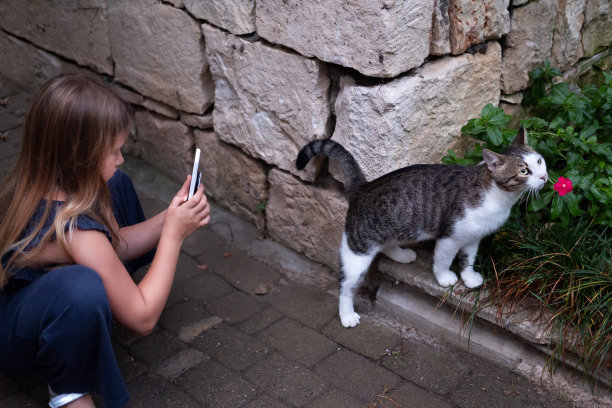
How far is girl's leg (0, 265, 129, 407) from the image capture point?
195 cm

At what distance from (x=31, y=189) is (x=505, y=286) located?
75.9 inches

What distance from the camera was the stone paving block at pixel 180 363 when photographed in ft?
8.03

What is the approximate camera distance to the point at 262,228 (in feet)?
11.3

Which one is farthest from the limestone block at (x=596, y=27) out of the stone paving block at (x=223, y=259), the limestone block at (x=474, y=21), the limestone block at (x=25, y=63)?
the limestone block at (x=25, y=63)

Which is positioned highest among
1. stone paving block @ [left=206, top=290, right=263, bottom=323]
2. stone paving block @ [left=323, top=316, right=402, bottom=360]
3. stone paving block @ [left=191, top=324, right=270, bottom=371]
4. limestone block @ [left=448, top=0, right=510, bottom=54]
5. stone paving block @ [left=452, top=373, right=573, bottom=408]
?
limestone block @ [left=448, top=0, right=510, bottom=54]

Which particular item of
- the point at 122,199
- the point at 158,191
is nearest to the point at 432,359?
the point at 122,199

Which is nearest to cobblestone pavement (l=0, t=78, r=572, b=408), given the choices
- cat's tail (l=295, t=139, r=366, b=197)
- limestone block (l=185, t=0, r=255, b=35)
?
cat's tail (l=295, t=139, r=366, b=197)

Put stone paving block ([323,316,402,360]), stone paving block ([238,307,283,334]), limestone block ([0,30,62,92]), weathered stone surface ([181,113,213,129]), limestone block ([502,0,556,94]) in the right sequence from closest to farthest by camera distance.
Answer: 1. stone paving block ([323,316,402,360])
2. stone paving block ([238,307,283,334])
3. limestone block ([502,0,556,94])
4. weathered stone surface ([181,113,213,129])
5. limestone block ([0,30,62,92])

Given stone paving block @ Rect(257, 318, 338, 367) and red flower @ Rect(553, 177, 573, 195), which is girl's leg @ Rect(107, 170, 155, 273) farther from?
red flower @ Rect(553, 177, 573, 195)

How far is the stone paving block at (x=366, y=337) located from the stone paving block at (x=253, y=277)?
17.2 inches

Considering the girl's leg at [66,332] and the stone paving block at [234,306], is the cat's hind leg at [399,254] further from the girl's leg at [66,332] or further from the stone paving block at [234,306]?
the girl's leg at [66,332]

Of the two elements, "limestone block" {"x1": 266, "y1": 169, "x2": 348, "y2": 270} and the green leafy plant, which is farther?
"limestone block" {"x1": 266, "y1": 169, "x2": 348, "y2": 270}

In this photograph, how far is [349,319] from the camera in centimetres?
275

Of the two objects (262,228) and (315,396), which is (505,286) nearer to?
(315,396)
